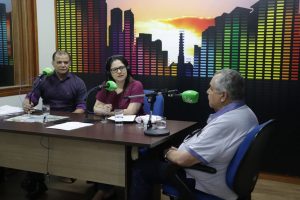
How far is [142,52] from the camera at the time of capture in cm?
389

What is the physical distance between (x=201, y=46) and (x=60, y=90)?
1485 millimetres

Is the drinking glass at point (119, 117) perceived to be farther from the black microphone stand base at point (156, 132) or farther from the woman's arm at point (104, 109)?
the black microphone stand base at point (156, 132)

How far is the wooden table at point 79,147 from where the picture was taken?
7.29 ft

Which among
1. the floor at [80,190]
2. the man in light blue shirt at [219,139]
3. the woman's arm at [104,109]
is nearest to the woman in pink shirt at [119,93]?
the woman's arm at [104,109]

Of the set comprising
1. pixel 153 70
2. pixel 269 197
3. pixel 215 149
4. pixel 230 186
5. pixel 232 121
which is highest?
pixel 153 70

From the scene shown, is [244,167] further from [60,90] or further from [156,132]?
[60,90]

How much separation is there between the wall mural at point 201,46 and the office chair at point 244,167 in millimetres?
1552

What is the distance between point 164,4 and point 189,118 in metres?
1.23

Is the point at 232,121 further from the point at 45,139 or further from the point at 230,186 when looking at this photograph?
the point at 45,139

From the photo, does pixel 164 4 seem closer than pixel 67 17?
Yes

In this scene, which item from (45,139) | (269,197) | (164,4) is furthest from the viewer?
(164,4)

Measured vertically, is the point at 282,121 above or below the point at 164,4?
below

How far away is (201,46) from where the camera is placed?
142 inches

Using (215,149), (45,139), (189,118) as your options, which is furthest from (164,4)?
(215,149)
